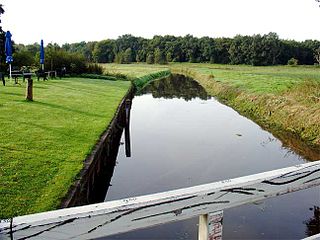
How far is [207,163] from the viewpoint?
12336 mm

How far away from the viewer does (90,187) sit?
28.1ft

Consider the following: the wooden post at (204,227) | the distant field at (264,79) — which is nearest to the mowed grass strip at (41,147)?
the wooden post at (204,227)

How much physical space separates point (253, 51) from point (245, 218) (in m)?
86.3

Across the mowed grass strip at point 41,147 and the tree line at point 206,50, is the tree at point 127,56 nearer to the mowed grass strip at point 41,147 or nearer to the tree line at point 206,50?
the tree line at point 206,50

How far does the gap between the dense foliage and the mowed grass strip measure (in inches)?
2508

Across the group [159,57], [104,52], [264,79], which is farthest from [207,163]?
[104,52]

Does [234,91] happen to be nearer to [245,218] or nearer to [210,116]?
[210,116]

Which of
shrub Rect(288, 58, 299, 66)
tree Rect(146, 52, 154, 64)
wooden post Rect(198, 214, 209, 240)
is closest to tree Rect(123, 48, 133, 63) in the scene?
tree Rect(146, 52, 154, 64)

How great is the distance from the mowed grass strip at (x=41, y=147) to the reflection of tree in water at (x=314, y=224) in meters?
4.86

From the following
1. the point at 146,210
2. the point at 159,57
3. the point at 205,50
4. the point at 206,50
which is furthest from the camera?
the point at 159,57

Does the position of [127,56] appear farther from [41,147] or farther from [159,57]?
[41,147]

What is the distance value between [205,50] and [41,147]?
3705 inches

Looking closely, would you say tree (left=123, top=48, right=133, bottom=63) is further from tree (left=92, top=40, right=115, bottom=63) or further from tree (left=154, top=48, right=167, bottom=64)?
tree (left=154, top=48, right=167, bottom=64)

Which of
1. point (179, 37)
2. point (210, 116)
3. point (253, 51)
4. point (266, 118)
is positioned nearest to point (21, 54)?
point (210, 116)
